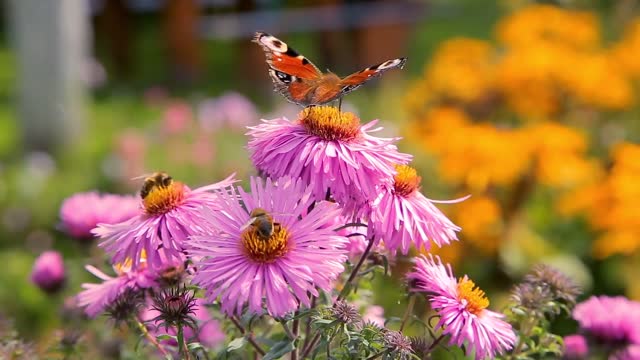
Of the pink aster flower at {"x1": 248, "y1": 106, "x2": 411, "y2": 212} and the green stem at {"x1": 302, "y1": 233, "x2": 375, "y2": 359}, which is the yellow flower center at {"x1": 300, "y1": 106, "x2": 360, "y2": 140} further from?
the green stem at {"x1": 302, "y1": 233, "x2": 375, "y2": 359}

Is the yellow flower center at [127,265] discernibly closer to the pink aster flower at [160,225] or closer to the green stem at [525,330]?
the pink aster flower at [160,225]

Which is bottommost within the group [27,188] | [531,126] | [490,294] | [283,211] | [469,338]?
[27,188]

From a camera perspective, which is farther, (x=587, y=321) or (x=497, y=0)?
(x=497, y=0)

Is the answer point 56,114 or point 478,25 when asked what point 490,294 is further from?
point 478,25

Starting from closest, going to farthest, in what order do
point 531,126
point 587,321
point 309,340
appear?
point 309,340 < point 587,321 < point 531,126

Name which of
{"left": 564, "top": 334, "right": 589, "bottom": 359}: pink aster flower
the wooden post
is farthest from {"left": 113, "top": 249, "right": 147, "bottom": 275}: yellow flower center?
the wooden post

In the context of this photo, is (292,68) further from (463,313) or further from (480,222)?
(480,222)

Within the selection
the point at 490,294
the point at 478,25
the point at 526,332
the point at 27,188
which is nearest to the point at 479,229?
the point at 490,294

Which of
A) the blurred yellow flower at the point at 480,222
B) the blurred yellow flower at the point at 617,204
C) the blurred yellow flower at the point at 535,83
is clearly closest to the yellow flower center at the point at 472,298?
the blurred yellow flower at the point at 617,204

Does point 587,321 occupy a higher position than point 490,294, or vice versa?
point 587,321
